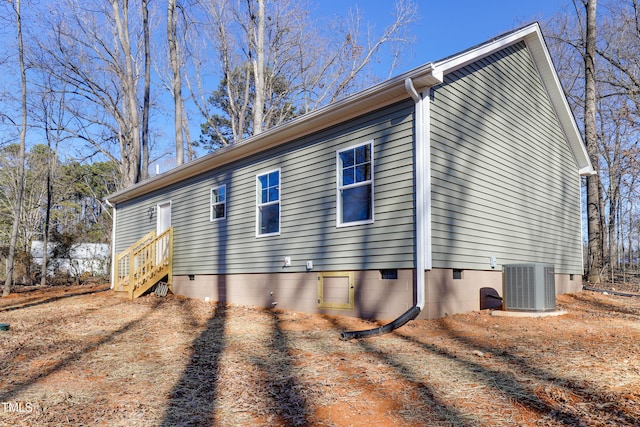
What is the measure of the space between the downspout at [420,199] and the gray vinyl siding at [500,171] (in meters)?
0.23

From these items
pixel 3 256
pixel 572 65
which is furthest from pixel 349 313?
pixel 572 65

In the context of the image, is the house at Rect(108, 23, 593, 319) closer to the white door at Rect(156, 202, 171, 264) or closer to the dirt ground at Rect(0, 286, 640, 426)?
the white door at Rect(156, 202, 171, 264)

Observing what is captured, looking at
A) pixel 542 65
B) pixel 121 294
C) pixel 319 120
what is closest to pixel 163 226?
pixel 121 294

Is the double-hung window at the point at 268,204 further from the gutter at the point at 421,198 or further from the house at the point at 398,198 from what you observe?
the gutter at the point at 421,198

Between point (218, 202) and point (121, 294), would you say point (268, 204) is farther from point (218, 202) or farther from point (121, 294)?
point (121, 294)

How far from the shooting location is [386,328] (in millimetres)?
6320

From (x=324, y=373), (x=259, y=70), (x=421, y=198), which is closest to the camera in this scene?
(x=324, y=373)

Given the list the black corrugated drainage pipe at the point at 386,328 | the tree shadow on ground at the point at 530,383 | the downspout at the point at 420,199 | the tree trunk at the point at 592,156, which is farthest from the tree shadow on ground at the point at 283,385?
the tree trunk at the point at 592,156

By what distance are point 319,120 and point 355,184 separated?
1.36 meters

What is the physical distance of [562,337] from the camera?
229 inches

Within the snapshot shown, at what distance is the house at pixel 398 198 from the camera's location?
705 centimetres

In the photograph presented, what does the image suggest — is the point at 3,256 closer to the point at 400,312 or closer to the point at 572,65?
the point at 400,312

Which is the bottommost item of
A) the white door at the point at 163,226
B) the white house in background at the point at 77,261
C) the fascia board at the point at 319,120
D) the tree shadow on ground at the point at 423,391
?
the tree shadow on ground at the point at 423,391

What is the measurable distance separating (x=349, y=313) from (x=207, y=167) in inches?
219
